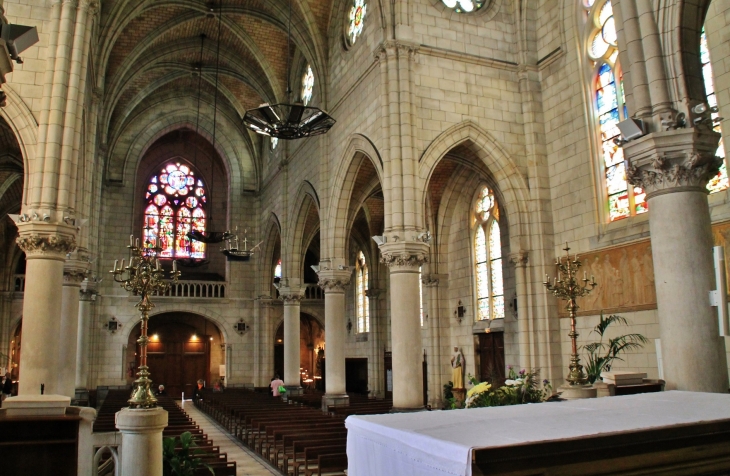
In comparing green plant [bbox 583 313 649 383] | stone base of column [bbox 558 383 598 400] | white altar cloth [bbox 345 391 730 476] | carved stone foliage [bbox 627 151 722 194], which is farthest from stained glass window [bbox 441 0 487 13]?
white altar cloth [bbox 345 391 730 476]

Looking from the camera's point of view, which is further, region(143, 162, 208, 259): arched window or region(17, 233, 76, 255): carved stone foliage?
region(143, 162, 208, 259): arched window

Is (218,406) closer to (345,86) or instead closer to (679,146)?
(345,86)

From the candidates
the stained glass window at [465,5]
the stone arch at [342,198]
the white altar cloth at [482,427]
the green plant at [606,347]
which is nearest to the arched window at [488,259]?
the stone arch at [342,198]

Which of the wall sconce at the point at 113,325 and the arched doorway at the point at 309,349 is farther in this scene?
the arched doorway at the point at 309,349

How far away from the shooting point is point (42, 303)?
11328 millimetres

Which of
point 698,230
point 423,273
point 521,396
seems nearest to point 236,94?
point 423,273

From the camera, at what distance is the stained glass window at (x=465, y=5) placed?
15.8 m

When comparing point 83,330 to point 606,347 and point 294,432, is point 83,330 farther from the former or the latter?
point 606,347

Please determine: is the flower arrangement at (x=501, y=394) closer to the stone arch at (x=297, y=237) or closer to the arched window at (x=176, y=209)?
the stone arch at (x=297, y=237)

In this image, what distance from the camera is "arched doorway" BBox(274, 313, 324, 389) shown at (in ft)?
107

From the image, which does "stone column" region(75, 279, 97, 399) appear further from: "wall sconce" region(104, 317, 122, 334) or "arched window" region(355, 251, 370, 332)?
"arched window" region(355, 251, 370, 332)

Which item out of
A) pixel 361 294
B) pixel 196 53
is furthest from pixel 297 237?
pixel 196 53

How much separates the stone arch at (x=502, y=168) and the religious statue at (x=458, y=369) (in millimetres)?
4728

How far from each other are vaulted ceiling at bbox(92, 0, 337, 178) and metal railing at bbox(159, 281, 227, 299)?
731 cm
